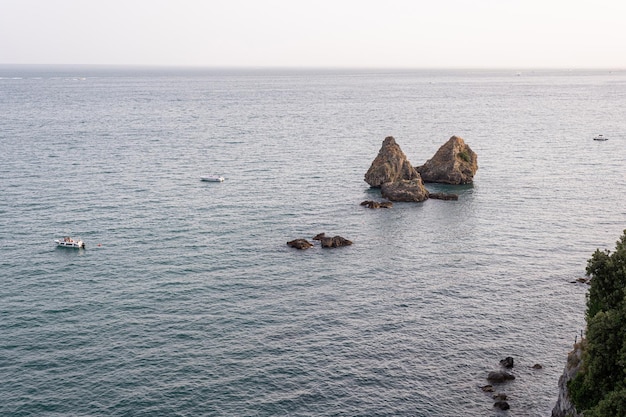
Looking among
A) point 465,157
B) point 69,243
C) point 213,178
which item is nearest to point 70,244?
point 69,243

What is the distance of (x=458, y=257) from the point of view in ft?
310

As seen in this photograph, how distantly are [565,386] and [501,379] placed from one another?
9.44 meters

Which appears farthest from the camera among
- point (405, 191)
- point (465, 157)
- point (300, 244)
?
point (465, 157)

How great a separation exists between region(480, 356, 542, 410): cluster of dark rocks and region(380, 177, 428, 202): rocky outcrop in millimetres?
60848

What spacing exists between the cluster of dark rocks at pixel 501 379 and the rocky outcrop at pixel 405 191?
6085 cm

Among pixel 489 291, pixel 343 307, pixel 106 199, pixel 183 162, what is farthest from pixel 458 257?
pixel 183 162

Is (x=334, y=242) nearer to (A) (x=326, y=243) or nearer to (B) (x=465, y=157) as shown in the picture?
(A) (x=326, y=243)

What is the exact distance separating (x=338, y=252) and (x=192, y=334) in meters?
31.6

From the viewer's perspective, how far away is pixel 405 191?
409ft

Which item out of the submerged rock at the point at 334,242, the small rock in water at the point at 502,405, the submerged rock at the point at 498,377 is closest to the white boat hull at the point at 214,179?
the submerged rock at the point at 334,242

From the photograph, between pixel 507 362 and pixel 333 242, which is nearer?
pixel 507 362

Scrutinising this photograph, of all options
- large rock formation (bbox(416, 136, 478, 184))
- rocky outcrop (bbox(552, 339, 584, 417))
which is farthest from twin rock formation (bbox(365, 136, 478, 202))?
rocky outcrop (bbox(552, 339, 584, 417))

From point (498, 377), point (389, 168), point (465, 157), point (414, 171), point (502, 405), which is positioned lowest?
point (502, 405)

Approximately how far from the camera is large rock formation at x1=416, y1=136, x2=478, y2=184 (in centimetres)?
13738
